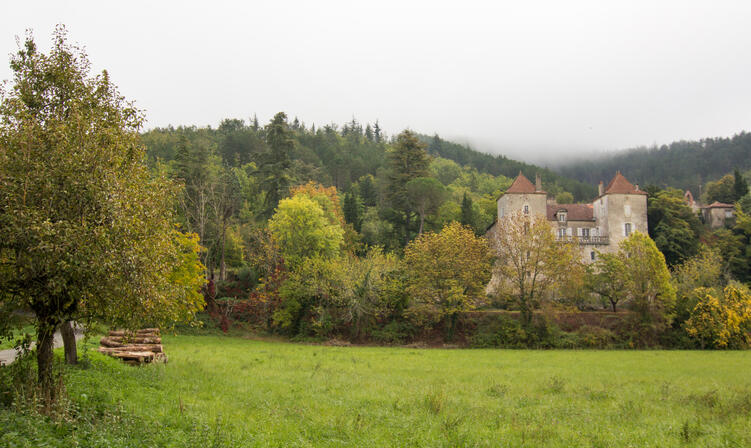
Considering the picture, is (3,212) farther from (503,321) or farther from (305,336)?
(503,321)

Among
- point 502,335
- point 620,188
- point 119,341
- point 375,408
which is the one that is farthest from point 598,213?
point 119,341

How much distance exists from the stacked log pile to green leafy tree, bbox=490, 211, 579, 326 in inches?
1170

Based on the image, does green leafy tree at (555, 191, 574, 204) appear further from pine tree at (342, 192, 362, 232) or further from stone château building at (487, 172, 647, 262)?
pine tree at (342, 192, 362, 232)

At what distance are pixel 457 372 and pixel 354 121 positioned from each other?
178m

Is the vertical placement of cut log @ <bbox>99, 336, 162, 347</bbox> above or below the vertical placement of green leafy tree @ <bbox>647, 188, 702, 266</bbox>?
below

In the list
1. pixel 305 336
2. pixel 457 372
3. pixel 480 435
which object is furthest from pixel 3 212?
pixel 305 336

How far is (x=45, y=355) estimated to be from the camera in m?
10.4

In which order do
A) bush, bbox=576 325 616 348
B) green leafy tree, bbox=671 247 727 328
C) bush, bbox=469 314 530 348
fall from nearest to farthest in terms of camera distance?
1. bush, bbox=469 314 530 348
2. bush, bbox=576 325 616 348
3. green leafy tree, bbox=671 247 727 328

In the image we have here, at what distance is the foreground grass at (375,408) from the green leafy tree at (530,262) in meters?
18.7

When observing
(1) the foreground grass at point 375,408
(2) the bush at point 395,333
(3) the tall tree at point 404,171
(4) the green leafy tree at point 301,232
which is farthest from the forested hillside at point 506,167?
(1) the foreground grass at point 375,408

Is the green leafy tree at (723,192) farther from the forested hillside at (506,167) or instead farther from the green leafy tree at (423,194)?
the green leafy tree at (423,194)

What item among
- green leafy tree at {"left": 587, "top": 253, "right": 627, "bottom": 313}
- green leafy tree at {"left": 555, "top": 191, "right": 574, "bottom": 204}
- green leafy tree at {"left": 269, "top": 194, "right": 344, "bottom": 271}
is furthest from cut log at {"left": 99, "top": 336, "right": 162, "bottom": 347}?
green leafy tree at {"left": 555, "top": 191, "right": 574, "bottom": 204}

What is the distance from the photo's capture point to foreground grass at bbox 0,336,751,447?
9906mm

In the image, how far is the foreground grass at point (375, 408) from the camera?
9906mm
